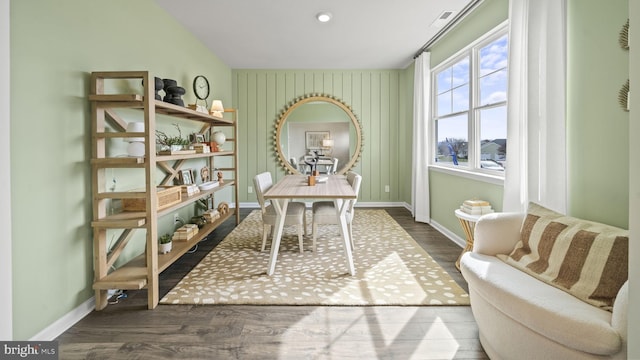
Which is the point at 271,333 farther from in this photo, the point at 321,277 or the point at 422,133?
the point at 422,133

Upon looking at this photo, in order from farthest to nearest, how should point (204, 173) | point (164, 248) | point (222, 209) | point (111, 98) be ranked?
point (222, 209) < point (204, 173) < point (164, 248) < point (111, 98)

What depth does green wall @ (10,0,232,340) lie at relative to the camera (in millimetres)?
1635

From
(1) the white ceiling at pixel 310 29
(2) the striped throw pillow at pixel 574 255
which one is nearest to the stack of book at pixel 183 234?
(1) the white ceiling at pixel 310 29

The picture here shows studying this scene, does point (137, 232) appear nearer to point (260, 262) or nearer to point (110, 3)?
point (260, 262)

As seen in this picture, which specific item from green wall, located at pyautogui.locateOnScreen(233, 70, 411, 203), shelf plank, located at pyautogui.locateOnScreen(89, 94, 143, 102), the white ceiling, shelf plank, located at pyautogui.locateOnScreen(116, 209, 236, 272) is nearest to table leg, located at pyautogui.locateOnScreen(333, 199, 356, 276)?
shelf plank, located at pyautogui.locateOnScreen(116, 209, 236, 272)

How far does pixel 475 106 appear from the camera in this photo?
3.40m

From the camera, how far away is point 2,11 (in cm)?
142

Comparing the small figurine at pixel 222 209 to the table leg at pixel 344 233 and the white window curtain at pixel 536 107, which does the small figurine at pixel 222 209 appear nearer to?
the table leg at pixel 344 233

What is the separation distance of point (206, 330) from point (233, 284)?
24.7 inches

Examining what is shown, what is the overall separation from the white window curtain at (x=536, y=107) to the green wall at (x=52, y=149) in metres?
2.96

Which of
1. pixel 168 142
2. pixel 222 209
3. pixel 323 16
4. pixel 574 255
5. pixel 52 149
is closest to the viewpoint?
pixel 574 255

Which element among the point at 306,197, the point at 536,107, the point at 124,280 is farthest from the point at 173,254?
the point at 536,107

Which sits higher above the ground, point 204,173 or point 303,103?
point 303,103

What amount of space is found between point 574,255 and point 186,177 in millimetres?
3323
